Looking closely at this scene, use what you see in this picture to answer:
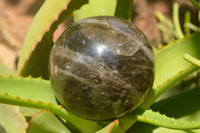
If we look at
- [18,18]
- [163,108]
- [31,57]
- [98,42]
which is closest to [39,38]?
[31,57]

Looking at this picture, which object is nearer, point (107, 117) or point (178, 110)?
point (107, 117)

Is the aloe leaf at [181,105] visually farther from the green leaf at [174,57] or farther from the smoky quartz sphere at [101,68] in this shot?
the smoky quartz sphere at [101,68]

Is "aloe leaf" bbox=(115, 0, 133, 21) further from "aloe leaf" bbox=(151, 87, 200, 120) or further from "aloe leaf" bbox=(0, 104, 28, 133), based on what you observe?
"aloe leaf" bbox=(0, 104, 28, 133)

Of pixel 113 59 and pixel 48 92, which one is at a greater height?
pixel 113 59

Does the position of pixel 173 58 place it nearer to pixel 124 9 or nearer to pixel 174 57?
pixel 174 57

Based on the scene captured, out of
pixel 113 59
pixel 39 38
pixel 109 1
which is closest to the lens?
pixel 113 59

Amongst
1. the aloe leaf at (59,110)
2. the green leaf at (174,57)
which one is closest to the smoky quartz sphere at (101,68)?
the aloe leaf at (59,110)

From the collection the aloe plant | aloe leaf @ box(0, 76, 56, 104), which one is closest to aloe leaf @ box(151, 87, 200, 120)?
the aloe plant

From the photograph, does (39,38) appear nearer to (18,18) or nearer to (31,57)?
(31,57)
